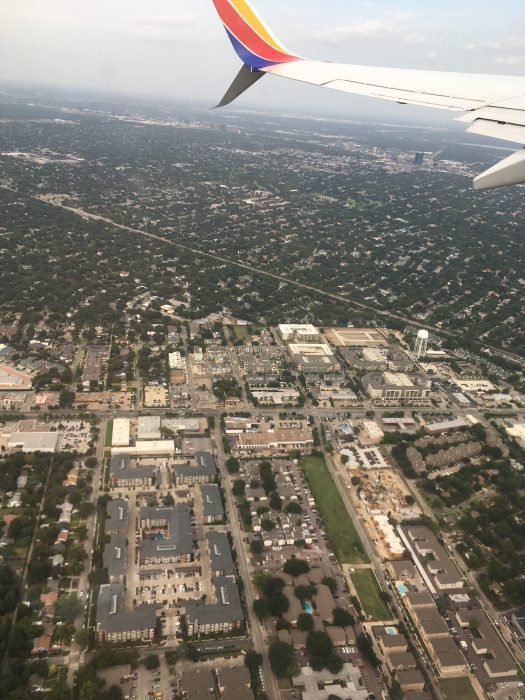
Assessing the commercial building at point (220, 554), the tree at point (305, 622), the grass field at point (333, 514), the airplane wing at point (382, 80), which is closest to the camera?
the airplane wing at point (382, 80)

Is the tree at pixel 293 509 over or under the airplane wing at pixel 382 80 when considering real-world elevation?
under

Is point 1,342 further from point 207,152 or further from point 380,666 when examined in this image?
point 207,152

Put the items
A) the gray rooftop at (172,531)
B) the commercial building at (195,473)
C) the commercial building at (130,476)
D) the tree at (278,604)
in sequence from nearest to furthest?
the tree at (278,604) < the gray rooftop at (172,531) < the commercial building at (130,476) < the commercial building at (195,473)

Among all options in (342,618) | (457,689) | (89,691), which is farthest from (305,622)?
(89,691)

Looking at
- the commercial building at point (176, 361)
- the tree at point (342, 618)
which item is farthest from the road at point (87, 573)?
the tree at point (342, 618)

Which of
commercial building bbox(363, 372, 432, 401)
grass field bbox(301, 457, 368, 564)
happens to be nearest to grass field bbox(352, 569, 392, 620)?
grass field bbox(301, 457, 368, 564)

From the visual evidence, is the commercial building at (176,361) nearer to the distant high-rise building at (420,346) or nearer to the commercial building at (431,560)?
the distant high-rise building at (420,346)

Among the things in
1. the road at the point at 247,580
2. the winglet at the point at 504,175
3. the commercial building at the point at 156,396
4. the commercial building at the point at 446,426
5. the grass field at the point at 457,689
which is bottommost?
the road at the point at 247,580

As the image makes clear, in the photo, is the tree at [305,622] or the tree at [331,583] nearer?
the tree at [305,622]
